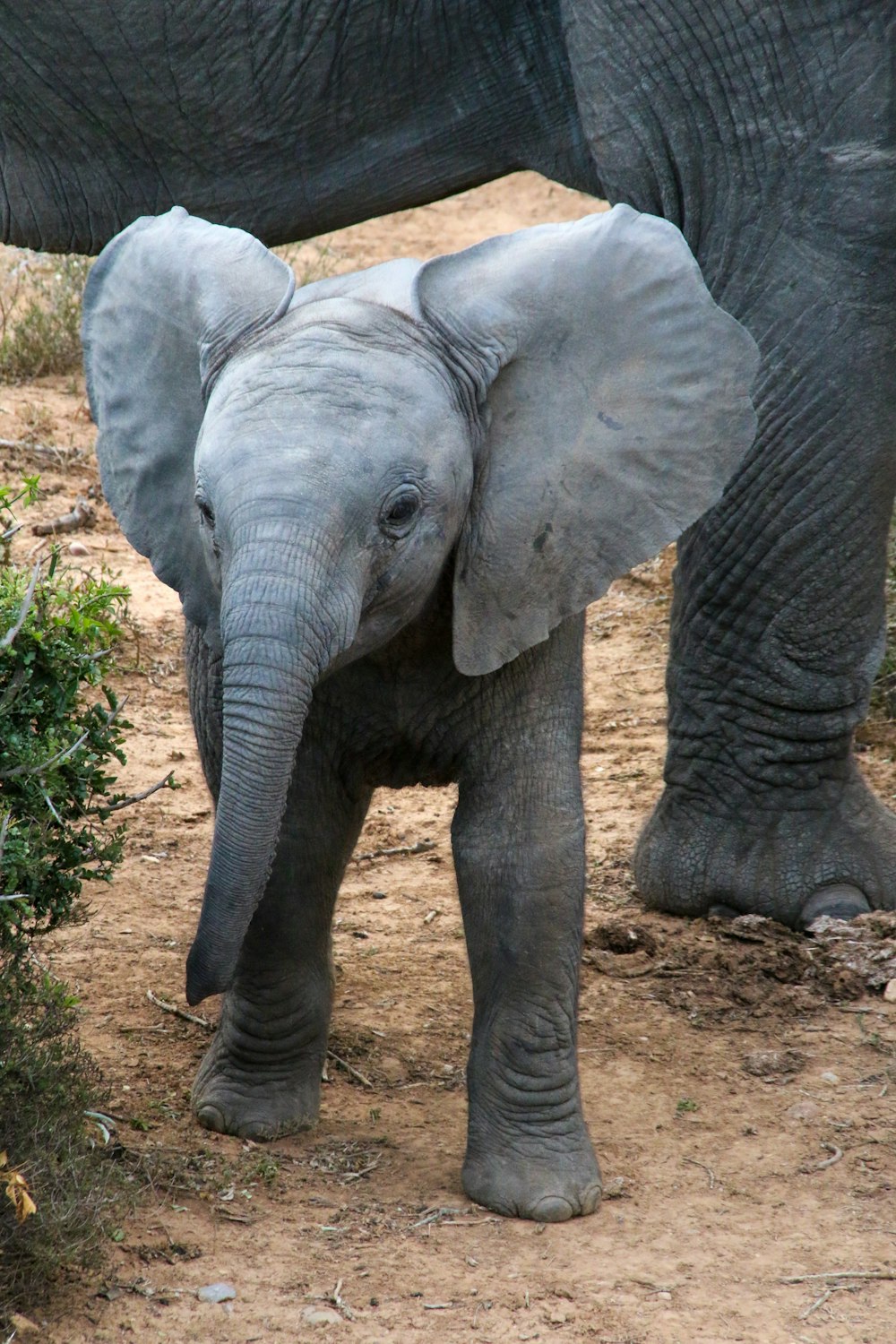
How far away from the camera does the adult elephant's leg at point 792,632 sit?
4090mm

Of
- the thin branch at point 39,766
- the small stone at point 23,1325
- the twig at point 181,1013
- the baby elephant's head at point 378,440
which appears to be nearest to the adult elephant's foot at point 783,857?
the twig at point 181,1013

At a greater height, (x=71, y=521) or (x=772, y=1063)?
(x=71, y=521)

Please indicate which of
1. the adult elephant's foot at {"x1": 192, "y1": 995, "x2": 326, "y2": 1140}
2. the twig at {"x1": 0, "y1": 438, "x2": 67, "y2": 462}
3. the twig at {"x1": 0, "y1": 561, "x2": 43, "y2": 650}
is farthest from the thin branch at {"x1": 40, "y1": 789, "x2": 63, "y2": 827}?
the twig at {"x1": 0, "y1": 438, "x2": 67, "y2": 462}

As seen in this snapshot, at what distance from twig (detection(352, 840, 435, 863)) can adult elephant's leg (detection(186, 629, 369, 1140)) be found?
1.33 metres

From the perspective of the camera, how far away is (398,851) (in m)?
4.99

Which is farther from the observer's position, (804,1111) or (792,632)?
(792,632)

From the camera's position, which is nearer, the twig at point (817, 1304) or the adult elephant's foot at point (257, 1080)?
the twig at point (817, 1304)

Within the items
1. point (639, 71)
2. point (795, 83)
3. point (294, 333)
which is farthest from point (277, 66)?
point (294, 333)

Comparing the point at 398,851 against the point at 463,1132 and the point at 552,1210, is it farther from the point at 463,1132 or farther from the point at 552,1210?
the point at 552,1210

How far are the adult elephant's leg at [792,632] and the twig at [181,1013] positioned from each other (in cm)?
113

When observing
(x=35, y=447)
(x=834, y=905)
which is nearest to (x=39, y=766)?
(x=834, y=905)

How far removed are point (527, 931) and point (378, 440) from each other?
0.89 meters

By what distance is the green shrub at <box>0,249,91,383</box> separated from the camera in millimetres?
7359

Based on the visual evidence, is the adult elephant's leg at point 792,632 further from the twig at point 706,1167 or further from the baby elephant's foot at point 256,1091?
the baby elephant's foot at point 256,1091
